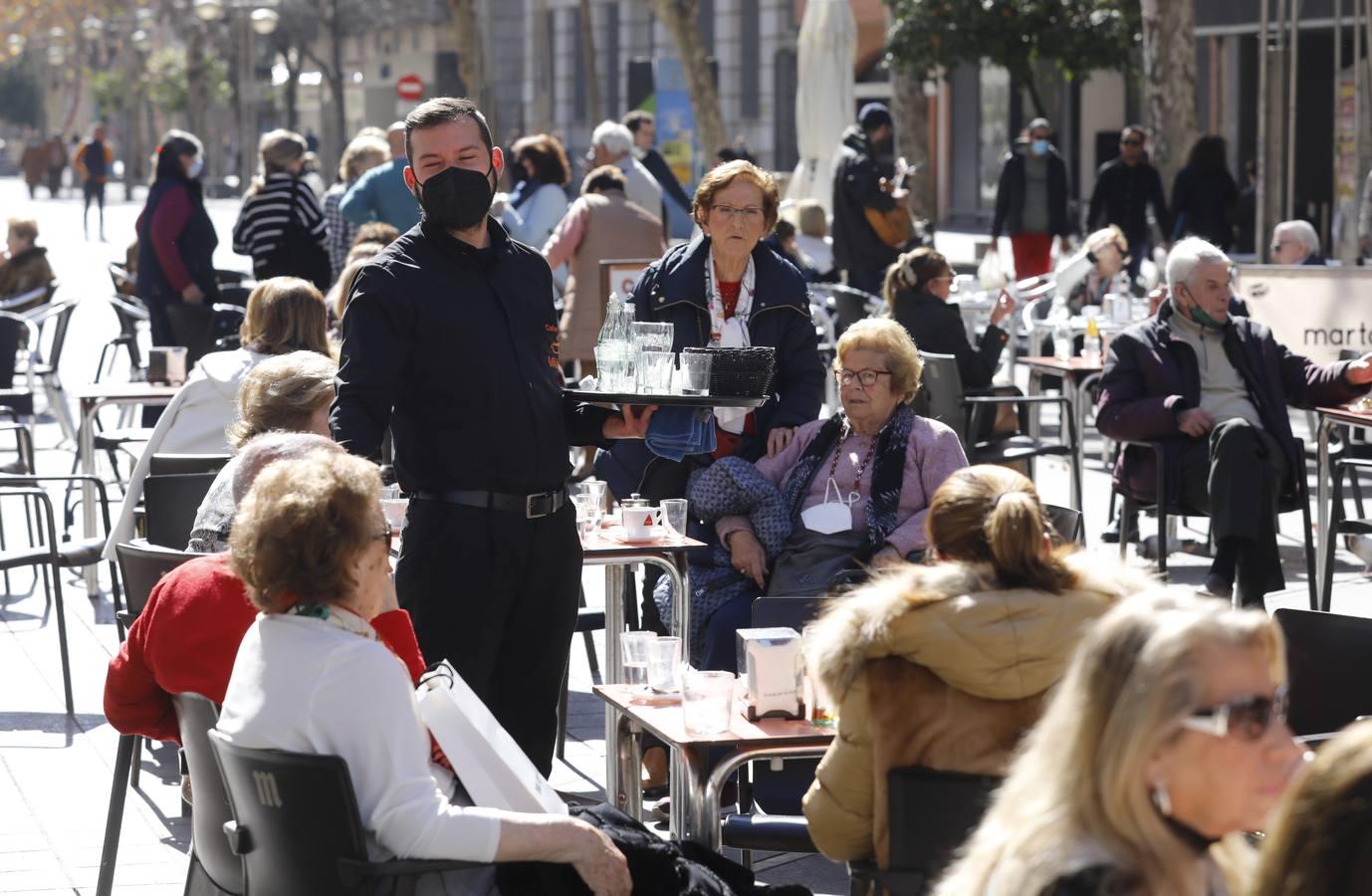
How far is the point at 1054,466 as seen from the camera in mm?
12750

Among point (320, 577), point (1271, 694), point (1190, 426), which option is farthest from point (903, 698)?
point (1190, 426)

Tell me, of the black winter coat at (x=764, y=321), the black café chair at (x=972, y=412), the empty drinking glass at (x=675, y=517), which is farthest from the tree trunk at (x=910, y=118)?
the empty drinking glass at (x=675, y=517)

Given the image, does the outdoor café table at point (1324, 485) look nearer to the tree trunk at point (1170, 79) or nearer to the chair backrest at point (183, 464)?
the chair backrest at point (183, 464)

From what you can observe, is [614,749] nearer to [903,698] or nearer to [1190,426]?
[903,698]

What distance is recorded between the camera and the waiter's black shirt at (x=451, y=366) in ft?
15.3

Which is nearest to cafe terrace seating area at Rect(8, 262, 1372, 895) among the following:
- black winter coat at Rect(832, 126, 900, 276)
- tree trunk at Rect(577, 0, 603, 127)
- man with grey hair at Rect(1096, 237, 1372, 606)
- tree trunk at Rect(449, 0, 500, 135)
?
man with grey hair at Rect(1096, 237, 1372, 606)

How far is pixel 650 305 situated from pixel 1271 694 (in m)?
4.62

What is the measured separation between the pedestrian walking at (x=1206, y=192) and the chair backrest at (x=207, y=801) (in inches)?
604

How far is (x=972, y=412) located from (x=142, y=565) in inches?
206

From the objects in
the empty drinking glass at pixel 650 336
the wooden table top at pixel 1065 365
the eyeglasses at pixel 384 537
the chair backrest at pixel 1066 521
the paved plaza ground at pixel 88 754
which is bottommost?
the paved plaza ground at pixel 88 754

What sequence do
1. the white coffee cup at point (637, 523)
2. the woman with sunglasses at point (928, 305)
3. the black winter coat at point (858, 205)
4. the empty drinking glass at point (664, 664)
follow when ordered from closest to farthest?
1. the empty drinking glass at point (664, 664)
2. the white coffee cup at point (637, 523)
3. the woman with sunglasses at point (928, 305)
4. the black winter coat at point (858, 205)

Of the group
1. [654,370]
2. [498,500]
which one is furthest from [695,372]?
[498,500]

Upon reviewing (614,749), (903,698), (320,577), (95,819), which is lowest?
(95,819)

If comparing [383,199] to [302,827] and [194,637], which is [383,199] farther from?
[302,827]
